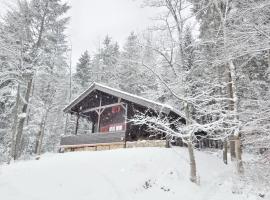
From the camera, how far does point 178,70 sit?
15609 millimetres

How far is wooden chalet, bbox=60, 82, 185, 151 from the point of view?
19.8 m

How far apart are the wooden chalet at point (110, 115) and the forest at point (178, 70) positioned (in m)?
1.63

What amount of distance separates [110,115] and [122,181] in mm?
13259

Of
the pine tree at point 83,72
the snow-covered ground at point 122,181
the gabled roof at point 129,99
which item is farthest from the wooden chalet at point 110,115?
the pine tree at point 83,72

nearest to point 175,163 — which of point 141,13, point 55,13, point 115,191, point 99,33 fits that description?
point 115,191

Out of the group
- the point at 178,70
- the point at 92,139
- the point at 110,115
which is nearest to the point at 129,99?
the point at 92,139

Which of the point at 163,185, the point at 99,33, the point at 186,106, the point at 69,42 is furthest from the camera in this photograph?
the point at 99,33

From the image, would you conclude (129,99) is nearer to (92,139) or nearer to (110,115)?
(92,139)

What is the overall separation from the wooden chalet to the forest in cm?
163

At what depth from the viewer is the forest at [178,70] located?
9516 millimetres

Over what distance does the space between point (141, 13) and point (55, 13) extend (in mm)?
14198

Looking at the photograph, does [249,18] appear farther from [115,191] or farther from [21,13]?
[21,13]

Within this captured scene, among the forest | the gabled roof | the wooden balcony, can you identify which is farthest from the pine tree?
the wooden balcony

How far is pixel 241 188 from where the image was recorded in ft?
38.4
